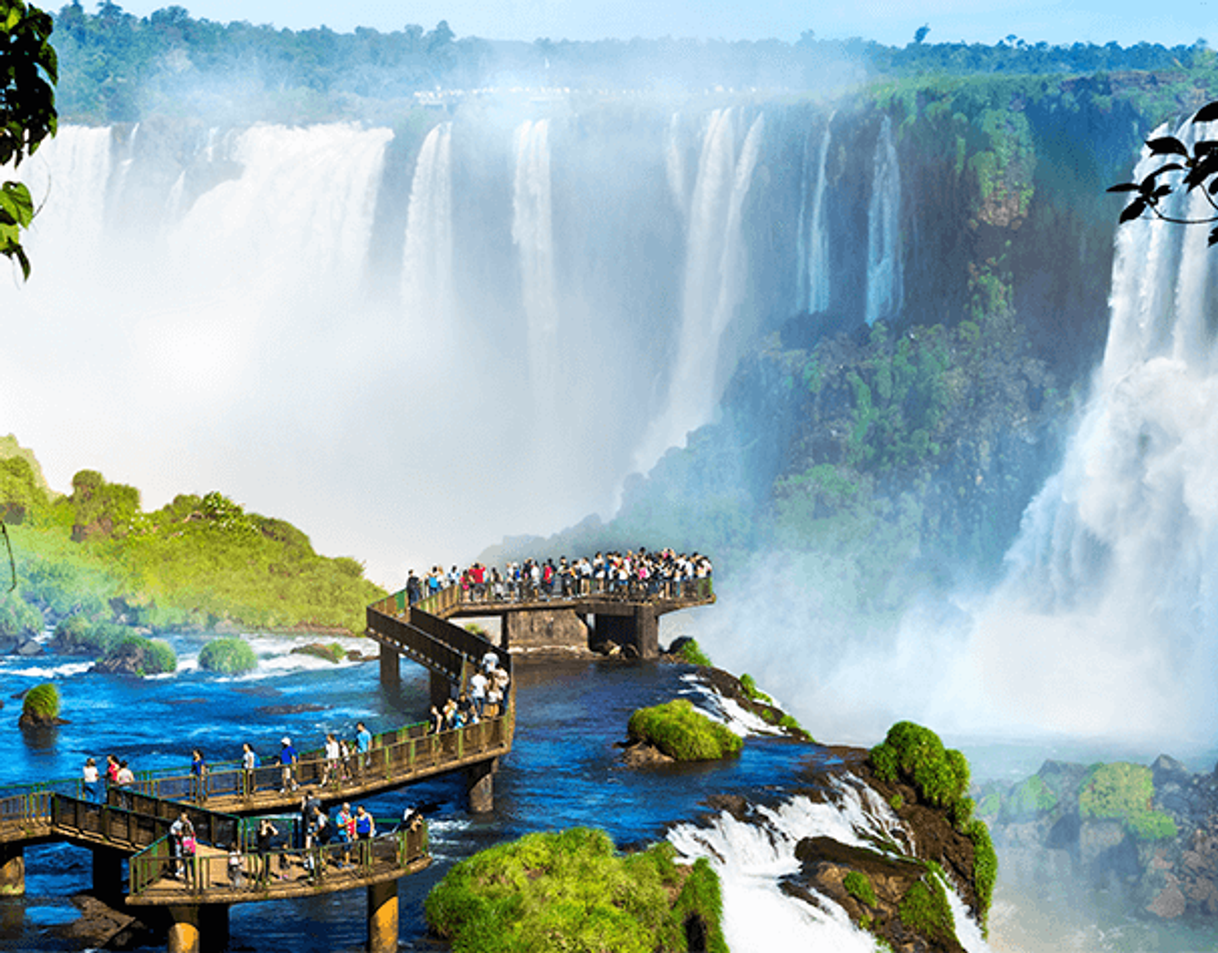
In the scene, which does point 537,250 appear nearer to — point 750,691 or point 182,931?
point 750,691

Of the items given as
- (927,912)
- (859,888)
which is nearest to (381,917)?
(859,888)

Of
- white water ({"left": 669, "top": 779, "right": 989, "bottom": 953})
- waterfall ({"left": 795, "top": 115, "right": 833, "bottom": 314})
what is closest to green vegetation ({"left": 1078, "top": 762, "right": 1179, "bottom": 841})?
white water ({"left": 669, "top": 779, "right": 989, "bottom": 953})

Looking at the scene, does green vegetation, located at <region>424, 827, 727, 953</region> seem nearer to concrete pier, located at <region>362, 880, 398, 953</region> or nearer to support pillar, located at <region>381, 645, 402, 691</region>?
concrete pier, located at <region>362, 880, 398, 953</region>

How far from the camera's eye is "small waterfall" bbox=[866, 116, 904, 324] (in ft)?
292

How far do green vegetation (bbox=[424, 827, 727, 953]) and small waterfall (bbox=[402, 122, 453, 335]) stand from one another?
80.3 m

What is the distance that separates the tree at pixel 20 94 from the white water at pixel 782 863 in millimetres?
19133

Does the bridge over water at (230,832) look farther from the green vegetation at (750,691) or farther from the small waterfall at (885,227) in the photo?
the small waterfall at (885,227)

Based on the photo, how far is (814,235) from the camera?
92625mm

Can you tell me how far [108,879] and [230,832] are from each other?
3.48m

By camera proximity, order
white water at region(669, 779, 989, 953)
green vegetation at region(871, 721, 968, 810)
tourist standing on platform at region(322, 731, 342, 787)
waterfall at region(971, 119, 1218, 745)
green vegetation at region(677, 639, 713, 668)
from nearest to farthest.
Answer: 1. white water at region(669, 779, 989, 953)
2. tourist standing on platform at region(322, 731, 342, 787)
3. green vegetation at region(871, 721, 968, 810)
4. green vegetation at region(677, 639, 713, 668)
5. waterfall at region(971, 119, 1218, 745)

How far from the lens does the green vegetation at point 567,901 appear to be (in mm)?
23453

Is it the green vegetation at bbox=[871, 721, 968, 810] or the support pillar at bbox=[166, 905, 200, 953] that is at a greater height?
the support pillar at bbox=[166, 905, 200, 953]

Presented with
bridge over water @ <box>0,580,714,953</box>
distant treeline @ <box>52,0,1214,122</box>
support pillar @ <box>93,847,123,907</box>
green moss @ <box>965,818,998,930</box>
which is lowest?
green moss @ <box>965,818,998,930</box>

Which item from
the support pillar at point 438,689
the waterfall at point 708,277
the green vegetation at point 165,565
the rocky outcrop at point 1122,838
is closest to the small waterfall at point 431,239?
the waterfall at point 708,277
